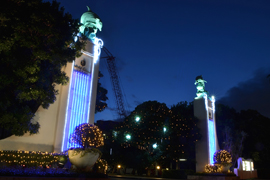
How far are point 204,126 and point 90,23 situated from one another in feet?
58.0

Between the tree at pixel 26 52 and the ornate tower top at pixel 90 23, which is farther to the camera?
the ornate tower top at pixel 90 23

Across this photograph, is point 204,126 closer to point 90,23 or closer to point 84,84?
point 84,84

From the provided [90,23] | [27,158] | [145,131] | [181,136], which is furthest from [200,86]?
[27,158]

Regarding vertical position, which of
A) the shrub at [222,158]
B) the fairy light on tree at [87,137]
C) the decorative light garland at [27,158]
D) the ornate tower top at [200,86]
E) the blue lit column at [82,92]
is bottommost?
the decorative light garland at [27,158]

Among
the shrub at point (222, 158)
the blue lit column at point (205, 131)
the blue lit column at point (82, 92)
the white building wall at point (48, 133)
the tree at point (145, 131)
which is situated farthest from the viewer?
the blue lit column at point (205, 131)

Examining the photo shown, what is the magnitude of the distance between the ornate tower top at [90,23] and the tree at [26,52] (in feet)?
19.9

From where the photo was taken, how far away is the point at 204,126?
96.7 ft

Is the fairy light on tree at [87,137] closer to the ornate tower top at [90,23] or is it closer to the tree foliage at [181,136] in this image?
the ornate tower top at [90,23]

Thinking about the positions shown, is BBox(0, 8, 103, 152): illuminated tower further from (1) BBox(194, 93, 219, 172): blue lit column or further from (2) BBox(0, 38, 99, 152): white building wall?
(1) BBox(194, 93, 219, 172): blue lit column

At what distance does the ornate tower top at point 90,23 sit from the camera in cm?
2092

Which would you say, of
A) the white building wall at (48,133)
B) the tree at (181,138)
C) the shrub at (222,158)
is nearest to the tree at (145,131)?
the tree at (181,138)

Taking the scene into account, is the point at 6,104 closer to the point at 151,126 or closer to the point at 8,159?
the point at 8,159

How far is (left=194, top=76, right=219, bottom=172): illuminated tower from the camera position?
28.6 metres

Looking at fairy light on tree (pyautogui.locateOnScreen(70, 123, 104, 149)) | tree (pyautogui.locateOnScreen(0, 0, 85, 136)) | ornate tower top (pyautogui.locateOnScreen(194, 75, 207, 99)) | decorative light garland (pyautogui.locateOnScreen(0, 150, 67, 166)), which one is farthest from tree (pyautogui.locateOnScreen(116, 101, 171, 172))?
tree (pyautogui.locateOnScreen(0, 0, 85, 136))
